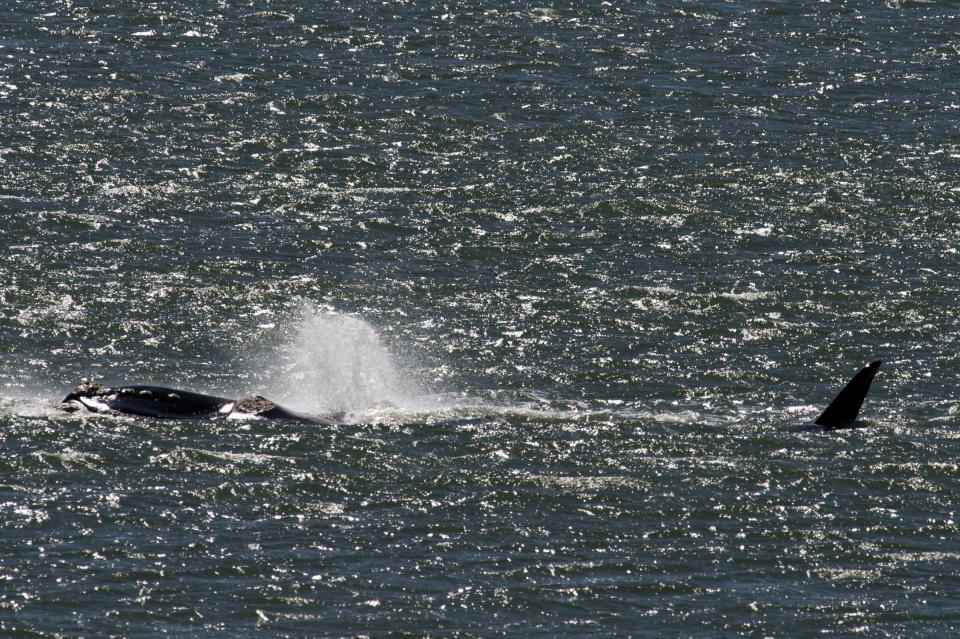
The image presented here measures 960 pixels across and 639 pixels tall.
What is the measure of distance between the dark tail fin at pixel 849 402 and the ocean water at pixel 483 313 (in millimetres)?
630

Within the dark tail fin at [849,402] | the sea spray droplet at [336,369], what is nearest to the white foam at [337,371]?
the sea spray droplet at [336,369]

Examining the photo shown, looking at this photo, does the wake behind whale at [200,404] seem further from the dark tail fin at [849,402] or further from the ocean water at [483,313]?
the ocean water at [483,313]

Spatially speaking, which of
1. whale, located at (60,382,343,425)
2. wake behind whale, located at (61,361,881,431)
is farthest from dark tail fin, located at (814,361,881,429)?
whale, located at (60,382,343,425)

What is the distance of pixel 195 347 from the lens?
124 feet

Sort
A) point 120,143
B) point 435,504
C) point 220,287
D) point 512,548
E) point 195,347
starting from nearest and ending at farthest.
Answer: point 512,548
point 435,504
point 195,347
point 220,287
point 120,143

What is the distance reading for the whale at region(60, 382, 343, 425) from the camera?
1270 inches

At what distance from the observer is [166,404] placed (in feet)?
106

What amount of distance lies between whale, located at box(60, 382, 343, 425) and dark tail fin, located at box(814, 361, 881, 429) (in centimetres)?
1012

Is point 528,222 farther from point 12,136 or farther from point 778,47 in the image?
point 778,47

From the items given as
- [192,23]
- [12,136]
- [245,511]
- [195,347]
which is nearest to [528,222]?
[195,347]

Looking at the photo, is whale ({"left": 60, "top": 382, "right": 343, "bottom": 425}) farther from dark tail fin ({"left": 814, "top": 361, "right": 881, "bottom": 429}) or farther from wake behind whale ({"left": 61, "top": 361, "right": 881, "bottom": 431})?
dark tail fin ({"left": 814, "top": 361, "right": 881, "bottom": 429})

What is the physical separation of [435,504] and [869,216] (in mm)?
25065

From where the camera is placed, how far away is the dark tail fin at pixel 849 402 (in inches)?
1272

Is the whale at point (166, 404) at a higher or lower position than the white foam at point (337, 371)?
lower
